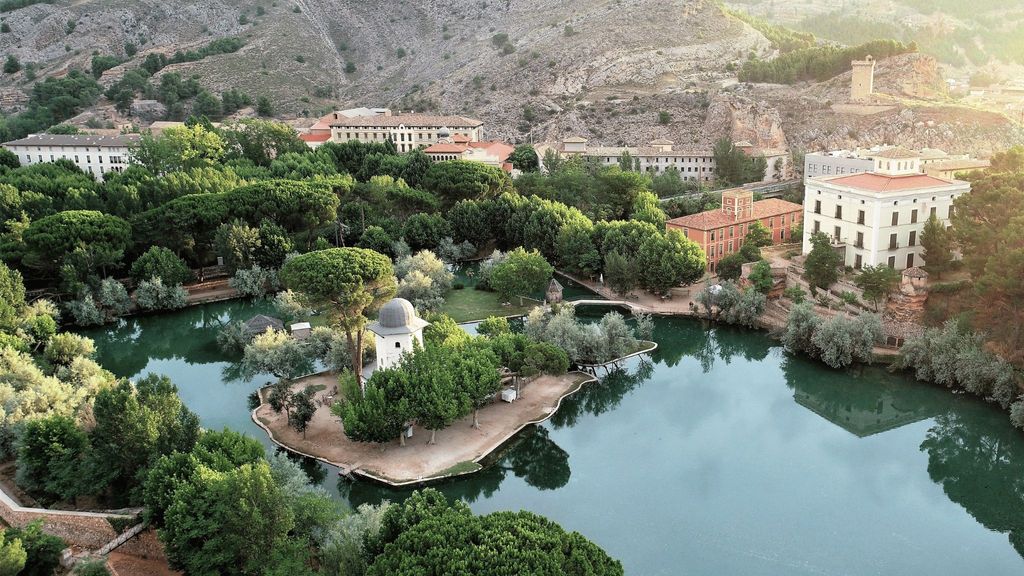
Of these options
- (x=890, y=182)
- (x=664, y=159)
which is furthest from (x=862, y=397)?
(x=664, y=159)

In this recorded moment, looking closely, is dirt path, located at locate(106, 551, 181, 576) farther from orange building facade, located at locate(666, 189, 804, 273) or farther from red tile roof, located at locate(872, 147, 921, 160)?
red tile roof, located at locate(872, 147, 921, 160)

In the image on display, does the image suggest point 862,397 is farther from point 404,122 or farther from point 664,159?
point 404,122

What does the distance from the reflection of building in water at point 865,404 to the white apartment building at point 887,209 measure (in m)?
10.1

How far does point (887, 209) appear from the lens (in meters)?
40.3

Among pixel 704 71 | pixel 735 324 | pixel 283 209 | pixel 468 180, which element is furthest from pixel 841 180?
pixel 704 71

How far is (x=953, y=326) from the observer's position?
32.6 m

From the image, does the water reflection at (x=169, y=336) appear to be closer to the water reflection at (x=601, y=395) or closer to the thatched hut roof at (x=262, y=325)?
the thatched hut roof at (x=262, y=325)

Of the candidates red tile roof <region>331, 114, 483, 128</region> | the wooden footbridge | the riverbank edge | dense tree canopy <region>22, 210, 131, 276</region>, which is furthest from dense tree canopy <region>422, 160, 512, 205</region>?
the riverbank edge

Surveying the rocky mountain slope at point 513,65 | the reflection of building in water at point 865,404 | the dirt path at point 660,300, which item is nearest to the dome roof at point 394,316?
the reflection of building in water at point 865,404

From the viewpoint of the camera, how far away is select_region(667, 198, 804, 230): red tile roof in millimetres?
50062

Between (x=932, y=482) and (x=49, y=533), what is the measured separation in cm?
2630

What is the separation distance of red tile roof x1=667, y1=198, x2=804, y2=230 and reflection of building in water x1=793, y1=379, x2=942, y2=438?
17.5 meters

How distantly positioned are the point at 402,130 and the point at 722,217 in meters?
39.1

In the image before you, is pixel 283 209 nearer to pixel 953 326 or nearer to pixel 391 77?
pixel 953 326
